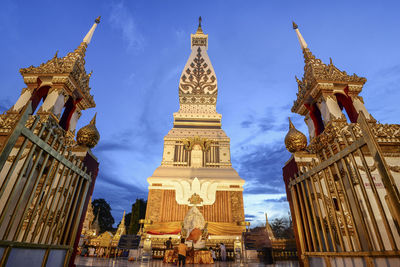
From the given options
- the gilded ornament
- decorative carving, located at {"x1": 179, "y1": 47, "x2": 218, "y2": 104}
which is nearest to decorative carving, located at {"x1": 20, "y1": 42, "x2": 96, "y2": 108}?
the gilded ornament

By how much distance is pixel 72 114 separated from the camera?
7953 mm

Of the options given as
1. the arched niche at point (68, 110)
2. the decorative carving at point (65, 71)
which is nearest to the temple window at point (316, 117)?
the decorative carving at point (65, 71)

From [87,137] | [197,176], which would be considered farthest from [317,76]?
[197,176]

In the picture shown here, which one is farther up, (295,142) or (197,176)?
(197,176)

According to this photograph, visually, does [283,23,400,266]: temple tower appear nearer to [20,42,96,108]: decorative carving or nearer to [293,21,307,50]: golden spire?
[293,21,307,50]: golden spire

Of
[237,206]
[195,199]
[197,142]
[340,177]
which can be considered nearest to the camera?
[340,177]

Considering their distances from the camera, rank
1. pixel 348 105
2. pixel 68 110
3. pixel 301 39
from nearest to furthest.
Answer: pixel 348 105 < pixel 68 110 < pixel 301 39

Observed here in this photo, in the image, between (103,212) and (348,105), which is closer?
(348,105)

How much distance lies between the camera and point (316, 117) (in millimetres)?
7871

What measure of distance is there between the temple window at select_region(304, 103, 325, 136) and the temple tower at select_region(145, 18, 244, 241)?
714cm

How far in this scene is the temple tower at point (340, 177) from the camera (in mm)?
2152

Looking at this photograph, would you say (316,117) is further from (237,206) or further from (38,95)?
(38,95)

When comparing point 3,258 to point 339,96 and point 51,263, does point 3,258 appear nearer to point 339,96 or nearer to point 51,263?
point 51,263

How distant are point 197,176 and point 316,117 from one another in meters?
8.44
